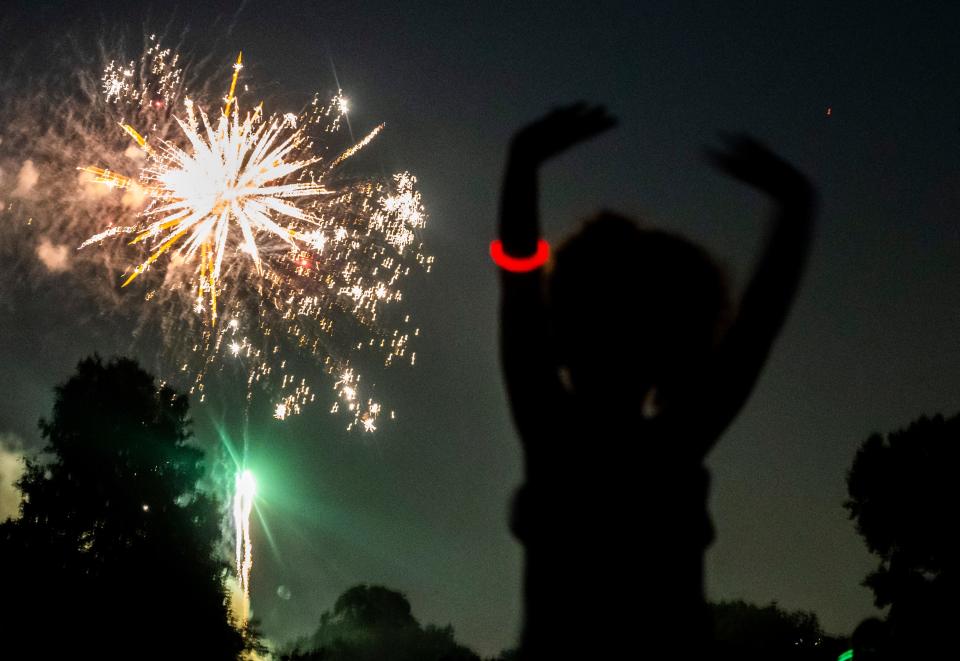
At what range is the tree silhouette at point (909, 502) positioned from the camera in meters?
33.6

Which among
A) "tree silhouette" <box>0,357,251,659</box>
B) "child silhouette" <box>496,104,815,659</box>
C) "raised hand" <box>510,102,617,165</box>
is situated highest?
"tree silhouette" <box>0,357,251,659</box>

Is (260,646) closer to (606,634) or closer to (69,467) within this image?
(69,467)

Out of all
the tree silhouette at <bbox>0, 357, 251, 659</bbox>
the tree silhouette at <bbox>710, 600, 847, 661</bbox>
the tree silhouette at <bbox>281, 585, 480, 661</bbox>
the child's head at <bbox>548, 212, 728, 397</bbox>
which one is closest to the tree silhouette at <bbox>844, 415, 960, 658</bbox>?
the tree silhouette at <bbox>710, 600, 847, 661</bbox>

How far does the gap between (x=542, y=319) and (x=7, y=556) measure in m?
28.4

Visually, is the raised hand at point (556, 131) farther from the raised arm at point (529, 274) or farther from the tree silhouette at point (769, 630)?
the tree silhouette at point (769, 630)

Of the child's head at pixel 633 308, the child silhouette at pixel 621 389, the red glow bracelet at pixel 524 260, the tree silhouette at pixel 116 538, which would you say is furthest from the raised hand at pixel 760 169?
the tree silhouette at pixel 116 538

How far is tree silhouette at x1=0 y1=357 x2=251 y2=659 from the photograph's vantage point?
22.8 m

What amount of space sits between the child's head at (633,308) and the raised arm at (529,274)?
13 cm

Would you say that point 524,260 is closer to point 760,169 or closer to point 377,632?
point 760,169

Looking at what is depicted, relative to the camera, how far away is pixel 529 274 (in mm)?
1543

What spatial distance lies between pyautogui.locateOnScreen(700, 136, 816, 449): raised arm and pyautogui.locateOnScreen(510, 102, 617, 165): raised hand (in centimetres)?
50

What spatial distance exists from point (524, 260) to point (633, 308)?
1.08ft

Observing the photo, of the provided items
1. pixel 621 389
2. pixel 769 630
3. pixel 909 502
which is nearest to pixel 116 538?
pixel 621 389

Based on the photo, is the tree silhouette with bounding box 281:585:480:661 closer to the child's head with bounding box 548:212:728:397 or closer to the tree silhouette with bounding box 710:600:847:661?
the tree silhouette with bounding box 710:600:847:661
